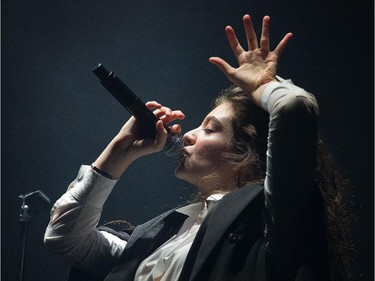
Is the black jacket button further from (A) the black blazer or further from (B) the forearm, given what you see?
(B) the forearm

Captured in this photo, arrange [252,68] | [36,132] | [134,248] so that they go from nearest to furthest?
[252,68] < [134,248] < [36,132]

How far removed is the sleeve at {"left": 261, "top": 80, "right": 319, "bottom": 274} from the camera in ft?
3.29

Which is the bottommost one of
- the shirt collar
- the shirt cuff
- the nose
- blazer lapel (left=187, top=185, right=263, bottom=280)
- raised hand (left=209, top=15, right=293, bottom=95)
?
the shirt collar

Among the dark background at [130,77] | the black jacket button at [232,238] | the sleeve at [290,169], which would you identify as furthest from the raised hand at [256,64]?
the dark background at [130,77]

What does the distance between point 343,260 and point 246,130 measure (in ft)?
1.43

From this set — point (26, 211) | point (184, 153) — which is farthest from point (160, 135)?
point (26, 211)

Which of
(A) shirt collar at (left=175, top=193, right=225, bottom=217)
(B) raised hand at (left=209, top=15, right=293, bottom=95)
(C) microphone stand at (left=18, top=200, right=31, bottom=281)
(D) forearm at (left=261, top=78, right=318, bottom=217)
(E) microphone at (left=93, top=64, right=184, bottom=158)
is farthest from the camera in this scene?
(C) microphone stand at (left=18, top=200, right=31, bottom=281)

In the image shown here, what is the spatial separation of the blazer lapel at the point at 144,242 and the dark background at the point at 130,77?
2.06ft

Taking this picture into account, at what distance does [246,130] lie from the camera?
1.39 metres

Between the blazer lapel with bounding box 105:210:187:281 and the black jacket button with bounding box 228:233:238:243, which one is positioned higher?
the black jacket button with bounding box 228:233:238:243

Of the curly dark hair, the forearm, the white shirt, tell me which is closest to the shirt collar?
the white shirt

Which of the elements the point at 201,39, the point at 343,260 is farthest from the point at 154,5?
the point at 343,260

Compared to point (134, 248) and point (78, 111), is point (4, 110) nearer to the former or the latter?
point (78, 111)

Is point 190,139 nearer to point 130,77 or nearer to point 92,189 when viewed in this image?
point 92,189
